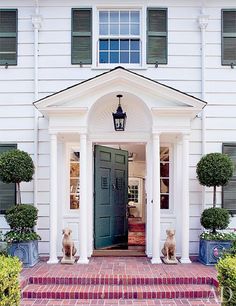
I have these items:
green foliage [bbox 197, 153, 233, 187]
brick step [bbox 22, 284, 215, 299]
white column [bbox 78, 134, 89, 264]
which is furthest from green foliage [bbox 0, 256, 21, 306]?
green foliage [bbox 197, 153, 233, 187]

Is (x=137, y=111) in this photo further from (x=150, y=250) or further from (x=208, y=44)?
(x=150, y=250)

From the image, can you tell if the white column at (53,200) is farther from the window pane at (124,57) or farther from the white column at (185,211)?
the white column at (185,211)

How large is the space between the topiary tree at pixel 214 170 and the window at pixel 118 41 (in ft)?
8.47

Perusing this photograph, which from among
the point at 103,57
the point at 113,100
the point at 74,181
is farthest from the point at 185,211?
the point at 103,57

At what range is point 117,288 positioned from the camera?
5.72 metres

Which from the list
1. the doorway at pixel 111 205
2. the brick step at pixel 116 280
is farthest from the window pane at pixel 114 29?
the brick step at pixel 116 280

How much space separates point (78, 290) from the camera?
221 inches

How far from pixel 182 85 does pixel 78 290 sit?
450 cm

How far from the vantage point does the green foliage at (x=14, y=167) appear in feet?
22.1

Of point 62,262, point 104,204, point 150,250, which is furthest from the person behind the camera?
point 104,204

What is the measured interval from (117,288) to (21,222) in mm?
2169

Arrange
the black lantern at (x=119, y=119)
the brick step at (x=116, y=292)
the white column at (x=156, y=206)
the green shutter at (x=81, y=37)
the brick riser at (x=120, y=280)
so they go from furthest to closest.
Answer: the green shutter at (x=81, y=37) → the black lantern at (x=119, y=119) → the white column at (x=156, y=206) → the brick riser at (x=120, y=280) → the brick step at (x=116, y=292)

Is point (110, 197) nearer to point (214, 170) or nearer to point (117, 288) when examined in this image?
point (214, 170)

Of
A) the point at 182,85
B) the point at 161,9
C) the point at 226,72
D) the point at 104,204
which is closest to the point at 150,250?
the point at 104,204
